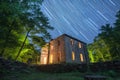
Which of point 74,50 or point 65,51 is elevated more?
point 74,50

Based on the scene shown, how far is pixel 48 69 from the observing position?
23.0m

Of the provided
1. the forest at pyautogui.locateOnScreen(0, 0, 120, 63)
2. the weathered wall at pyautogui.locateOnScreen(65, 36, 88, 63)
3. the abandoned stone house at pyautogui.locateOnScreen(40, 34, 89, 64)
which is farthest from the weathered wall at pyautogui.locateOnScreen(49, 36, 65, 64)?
the forest at pyautogui.locateOnScreen(0, 0, 120, 63)

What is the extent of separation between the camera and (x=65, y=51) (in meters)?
43.8

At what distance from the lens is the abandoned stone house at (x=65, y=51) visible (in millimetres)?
44159

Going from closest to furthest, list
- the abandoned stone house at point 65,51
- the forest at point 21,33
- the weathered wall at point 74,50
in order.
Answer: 1. the forest at point 21,33
2. the weathered wall at point 74,50
3. the abandoned stone house at point 65,51

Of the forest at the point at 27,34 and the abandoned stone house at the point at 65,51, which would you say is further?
the abandoned stone house at the point at 65,51

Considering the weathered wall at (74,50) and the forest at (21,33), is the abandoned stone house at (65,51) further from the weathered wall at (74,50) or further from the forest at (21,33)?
the forest at (21,33)

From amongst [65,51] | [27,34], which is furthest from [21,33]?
[65,51]

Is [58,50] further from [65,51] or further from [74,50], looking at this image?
[74,50]

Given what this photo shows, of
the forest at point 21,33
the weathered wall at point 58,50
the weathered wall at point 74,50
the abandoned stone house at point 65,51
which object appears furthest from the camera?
the weathered wall at point 58,50

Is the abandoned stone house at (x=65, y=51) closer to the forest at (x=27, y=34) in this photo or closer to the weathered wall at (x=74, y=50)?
the weathered wall at (x=74, y=50)

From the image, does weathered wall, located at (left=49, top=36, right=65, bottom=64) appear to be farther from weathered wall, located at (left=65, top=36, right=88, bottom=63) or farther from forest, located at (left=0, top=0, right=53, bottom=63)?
forest, located at (left=0, top=0, right=53, bottom=63)

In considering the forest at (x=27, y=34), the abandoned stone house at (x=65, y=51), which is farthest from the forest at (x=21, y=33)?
the abandoned stone house at (x=65, y=51)

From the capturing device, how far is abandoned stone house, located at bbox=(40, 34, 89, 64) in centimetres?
4416
